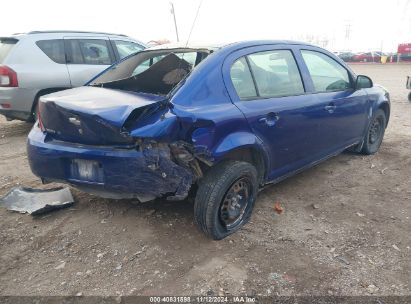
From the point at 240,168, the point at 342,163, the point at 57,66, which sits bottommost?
the point at 342,163

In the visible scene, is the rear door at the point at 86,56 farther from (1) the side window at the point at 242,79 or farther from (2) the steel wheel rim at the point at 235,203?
(2) the steel wheel rim at the point at 235,203

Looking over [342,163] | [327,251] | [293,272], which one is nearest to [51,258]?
[293,272]

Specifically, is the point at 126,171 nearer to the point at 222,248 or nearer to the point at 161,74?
the point at 222,248

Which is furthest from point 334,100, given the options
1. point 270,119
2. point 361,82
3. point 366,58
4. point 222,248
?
point 366,58

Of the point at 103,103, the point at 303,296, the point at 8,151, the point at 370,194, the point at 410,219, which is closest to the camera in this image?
the point at 303,296

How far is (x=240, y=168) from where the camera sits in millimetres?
3145

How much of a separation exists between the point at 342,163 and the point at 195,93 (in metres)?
3.02

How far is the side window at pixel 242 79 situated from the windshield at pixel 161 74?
295mm

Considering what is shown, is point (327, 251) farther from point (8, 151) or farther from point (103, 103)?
point (8, 151)

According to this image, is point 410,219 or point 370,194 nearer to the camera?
point 410,219

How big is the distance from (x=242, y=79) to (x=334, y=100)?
4.70ft

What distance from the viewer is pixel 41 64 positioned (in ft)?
21.2

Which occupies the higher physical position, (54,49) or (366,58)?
(54,49)

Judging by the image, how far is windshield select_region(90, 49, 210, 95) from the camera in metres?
3.40
